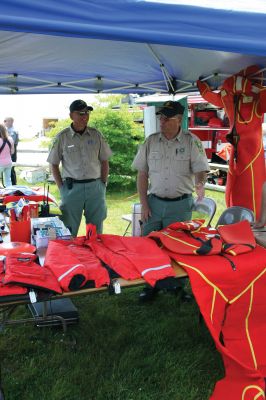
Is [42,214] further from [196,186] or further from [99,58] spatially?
[99,58]

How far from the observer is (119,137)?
8906 millimetres

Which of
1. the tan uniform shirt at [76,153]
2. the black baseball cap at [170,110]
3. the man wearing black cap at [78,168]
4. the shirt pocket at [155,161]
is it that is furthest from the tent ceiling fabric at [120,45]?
the shirt pocket at [155,161]

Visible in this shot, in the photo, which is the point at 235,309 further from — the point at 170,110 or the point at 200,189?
the point at 170,110

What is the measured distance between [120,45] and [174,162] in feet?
4.05

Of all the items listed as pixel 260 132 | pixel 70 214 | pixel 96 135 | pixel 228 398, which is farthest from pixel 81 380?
pixel 260 132

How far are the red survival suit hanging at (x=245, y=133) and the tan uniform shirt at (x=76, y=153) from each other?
4.83 feet

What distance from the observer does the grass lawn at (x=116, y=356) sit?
248cm

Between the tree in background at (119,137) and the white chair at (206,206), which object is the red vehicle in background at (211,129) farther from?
the white chair at (206,206)

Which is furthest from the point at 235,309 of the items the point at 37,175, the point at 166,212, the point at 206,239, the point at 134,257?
the point at 37,175

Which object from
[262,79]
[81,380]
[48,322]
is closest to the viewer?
[81,380]

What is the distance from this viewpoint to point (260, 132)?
436 centimetres

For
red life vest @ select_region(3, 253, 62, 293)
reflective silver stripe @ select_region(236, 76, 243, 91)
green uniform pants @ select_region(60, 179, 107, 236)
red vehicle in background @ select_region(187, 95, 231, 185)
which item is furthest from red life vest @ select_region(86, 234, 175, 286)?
red vehicle in background @ select_region(187, 95, 231, 185)

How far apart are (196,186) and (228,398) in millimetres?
1892

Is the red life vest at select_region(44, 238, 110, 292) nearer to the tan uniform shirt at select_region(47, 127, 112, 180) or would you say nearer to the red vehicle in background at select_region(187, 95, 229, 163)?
the tan uniform shirt at select_region(47, 127, 112, 180)
